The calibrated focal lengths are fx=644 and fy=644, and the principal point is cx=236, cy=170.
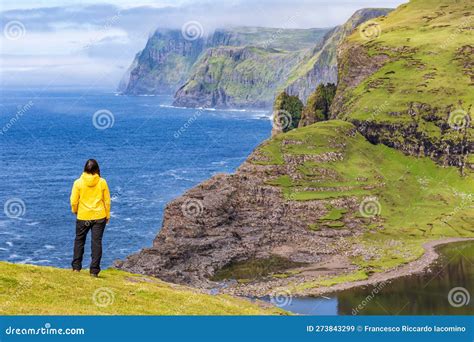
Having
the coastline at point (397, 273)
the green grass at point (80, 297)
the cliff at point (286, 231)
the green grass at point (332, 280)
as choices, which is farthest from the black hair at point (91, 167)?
the green grass at point (332, 280)

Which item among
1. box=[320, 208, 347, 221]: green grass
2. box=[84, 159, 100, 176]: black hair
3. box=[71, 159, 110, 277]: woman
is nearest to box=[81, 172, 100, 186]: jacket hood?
box=[71, 159, 110, 277]: woman

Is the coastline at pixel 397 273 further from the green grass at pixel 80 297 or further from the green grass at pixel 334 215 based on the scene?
the green grass at pixel 80 297

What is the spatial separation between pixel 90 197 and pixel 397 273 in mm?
117695

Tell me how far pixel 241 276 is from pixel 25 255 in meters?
52.4

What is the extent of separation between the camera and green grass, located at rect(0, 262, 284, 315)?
111ft

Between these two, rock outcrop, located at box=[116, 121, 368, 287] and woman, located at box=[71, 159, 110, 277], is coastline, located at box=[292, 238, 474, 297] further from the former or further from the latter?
woman, located at box=[71, 159, 110, 277]

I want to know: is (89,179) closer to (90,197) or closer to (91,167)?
(91,167)

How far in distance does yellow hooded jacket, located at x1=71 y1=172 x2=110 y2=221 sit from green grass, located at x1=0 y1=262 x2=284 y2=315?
4.40 metres

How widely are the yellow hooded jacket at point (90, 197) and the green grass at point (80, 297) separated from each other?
14.4ft

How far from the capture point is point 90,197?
38.3 metres

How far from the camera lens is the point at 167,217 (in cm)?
16788

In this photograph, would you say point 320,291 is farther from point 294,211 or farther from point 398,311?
point 294,211

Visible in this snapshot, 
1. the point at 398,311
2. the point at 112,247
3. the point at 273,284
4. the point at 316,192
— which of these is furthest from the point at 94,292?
the point at 316,192
